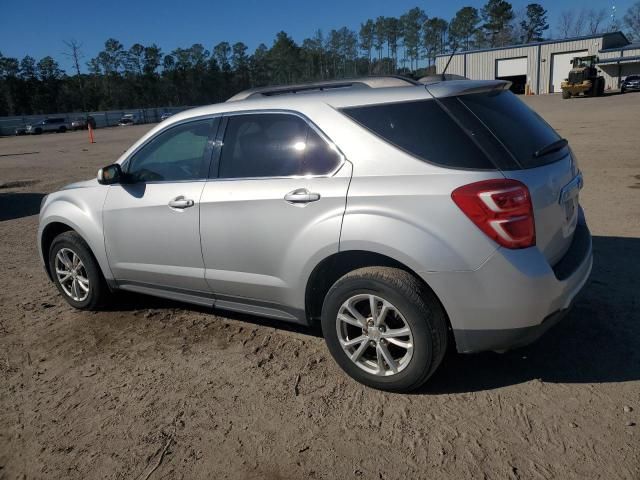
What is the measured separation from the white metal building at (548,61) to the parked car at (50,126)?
42.3 metres

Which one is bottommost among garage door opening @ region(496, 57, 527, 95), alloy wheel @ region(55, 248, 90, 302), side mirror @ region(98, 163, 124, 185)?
alloy wheel @ region(55, 248, 90, 302)

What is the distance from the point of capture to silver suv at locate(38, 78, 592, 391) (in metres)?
2.77

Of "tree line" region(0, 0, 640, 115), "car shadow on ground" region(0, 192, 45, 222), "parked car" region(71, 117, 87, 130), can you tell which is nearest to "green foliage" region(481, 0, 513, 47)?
"tree line" region(0, 0, 640, 115)

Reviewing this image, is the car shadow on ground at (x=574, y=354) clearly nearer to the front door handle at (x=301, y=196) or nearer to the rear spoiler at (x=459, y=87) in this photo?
the front door handle at (x=301, y=196)

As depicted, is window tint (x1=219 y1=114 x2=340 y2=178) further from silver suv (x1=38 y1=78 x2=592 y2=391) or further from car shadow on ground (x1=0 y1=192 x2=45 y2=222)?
car shadow on ground (x1=0 y1=192 x2=45 y2=222)

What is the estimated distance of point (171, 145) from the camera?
4.20 m

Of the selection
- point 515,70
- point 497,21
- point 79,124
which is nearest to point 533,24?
point 497,21

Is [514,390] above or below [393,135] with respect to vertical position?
below

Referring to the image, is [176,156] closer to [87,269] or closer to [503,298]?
[87,269]

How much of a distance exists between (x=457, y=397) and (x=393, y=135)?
5.23 ft

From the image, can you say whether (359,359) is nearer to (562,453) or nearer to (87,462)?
(562,453)

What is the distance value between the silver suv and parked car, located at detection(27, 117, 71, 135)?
61347 millimetres

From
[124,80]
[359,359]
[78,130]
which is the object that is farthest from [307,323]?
[124,80]

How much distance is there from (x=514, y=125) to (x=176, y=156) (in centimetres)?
251
